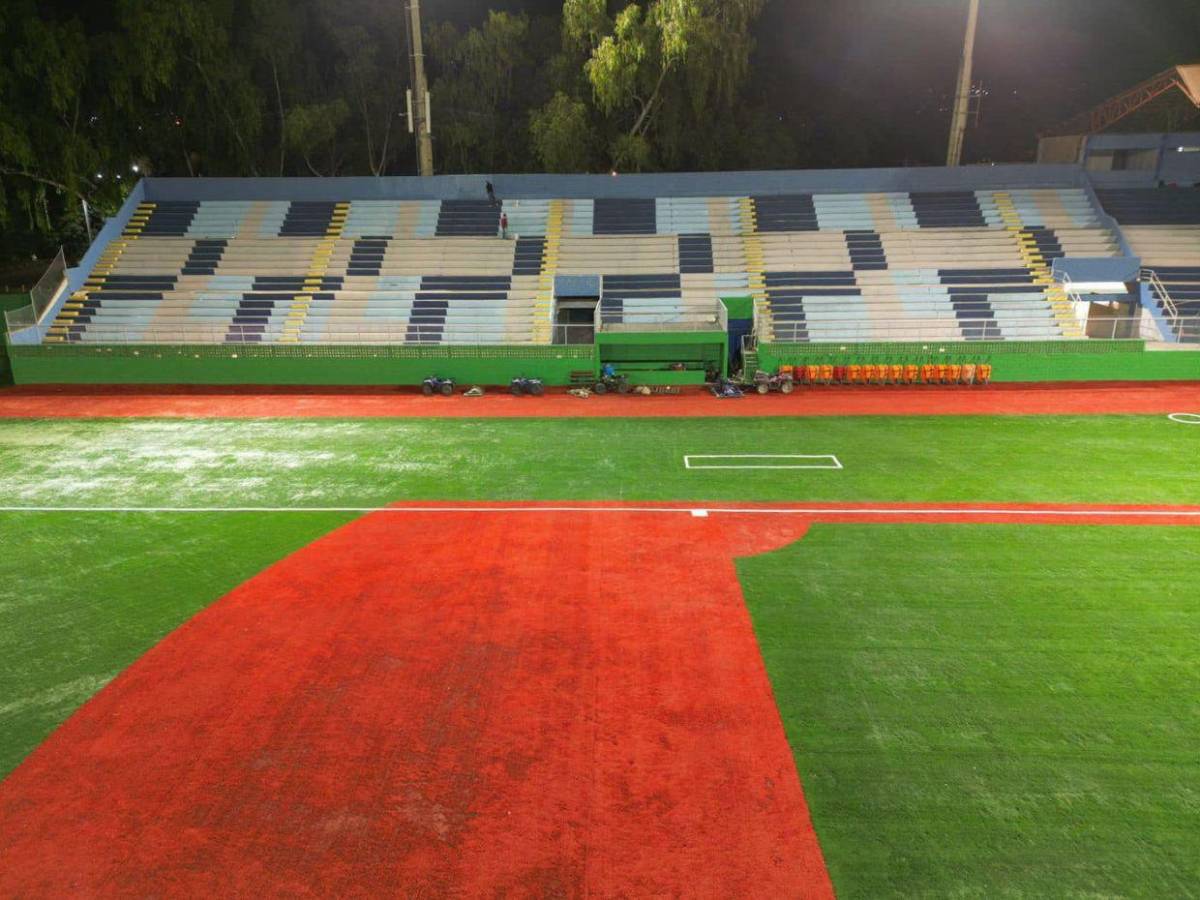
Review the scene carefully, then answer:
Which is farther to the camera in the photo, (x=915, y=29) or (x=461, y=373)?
(x=915, y=29)

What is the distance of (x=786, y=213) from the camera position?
31.2m

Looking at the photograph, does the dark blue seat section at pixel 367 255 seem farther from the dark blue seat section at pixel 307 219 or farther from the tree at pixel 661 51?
the tree at pixel 661 51

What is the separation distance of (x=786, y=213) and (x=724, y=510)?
22197mm

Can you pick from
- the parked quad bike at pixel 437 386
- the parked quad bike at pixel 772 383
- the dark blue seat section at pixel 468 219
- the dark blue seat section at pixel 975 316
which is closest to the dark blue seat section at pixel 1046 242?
the dark blue seat section at pixel 975 316

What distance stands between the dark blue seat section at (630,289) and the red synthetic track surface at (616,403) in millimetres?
5300

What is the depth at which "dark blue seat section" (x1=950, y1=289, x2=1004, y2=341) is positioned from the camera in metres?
24.8

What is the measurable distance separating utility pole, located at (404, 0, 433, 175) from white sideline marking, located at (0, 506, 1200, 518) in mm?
19630

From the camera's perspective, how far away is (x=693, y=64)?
29953 mm

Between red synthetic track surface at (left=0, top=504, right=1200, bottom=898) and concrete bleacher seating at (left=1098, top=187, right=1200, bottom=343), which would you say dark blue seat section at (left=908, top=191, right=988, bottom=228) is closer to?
concrete bleacher seating at (left=1098, top=187, right=1200, bottom=343)

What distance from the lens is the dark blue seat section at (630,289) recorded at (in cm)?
2716

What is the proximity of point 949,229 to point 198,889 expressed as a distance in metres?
32.5

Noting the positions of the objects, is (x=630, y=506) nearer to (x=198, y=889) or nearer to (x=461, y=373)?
(x=198, y=889)

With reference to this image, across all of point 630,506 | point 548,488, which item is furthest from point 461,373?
point 630,506

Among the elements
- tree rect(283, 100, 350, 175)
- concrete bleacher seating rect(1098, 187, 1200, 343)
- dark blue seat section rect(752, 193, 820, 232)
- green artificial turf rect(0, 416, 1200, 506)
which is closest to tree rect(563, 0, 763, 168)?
dark blue seat section rect(752, 193, 820, 232)
